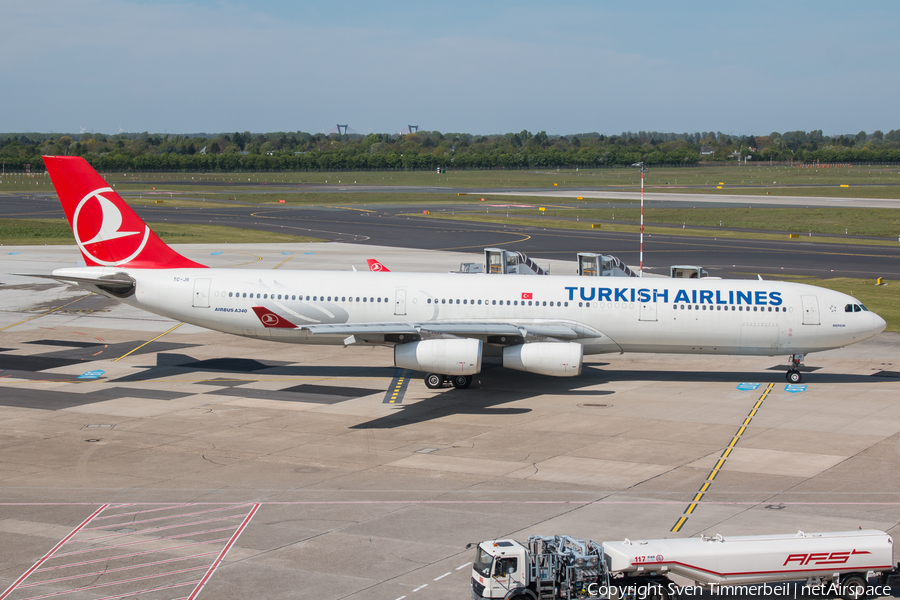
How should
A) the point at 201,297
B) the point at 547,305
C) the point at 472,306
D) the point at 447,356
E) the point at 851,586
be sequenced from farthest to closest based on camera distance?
the point at 201,297 → the point at 472,306 → the point at 547,305 → the point at 447,356 → the point at 851,586

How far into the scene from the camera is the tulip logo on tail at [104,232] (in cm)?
4009

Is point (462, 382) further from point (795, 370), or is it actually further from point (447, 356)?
point (795, 370)

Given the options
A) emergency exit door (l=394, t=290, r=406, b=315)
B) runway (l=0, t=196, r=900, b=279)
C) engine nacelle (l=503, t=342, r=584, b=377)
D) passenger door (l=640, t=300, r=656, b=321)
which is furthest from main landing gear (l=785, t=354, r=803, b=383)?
runway (l=0, t=196, r=900, b=279)

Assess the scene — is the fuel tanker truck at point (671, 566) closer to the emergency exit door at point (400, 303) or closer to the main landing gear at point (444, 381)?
the main landing gear at point (444, 381)

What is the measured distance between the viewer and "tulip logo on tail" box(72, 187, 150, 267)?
132 feet

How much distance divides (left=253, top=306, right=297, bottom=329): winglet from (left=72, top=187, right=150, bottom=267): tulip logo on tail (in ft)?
23.4

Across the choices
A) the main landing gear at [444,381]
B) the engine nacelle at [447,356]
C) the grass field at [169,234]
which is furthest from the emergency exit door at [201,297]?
the grass field at [169,234]

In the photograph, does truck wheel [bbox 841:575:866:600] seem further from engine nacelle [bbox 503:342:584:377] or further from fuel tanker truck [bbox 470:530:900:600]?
engine nacelle [bbox 503:342:584:377]

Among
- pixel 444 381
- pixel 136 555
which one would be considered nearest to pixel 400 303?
pixel 444 381

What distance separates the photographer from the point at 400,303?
38.6 metres

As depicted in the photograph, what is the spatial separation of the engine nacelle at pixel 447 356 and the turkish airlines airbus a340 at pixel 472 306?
31.5 inches

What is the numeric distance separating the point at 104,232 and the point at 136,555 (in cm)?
2410

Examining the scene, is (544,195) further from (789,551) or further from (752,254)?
(789,551)

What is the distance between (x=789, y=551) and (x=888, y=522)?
683cm
